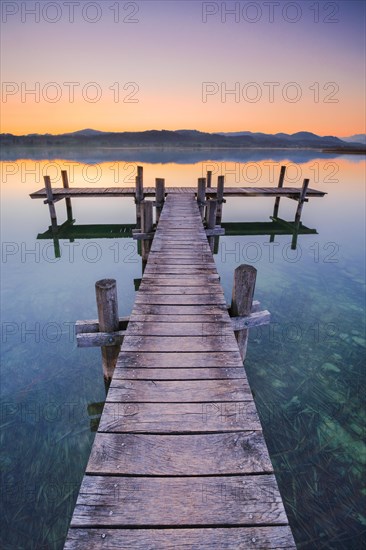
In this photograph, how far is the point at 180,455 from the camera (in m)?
2.14

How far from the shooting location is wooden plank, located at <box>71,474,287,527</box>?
5.74 ft

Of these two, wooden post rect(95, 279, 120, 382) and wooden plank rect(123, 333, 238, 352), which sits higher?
wooden post rect(95, 279, 120, 382)

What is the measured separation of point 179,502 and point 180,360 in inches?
56.4

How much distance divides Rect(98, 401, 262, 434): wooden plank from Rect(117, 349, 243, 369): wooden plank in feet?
1.75

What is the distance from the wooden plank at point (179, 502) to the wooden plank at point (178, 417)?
15.5 inches

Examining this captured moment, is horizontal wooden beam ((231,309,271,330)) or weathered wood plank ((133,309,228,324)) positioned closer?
weathered wood plank ((133,309,228,324))

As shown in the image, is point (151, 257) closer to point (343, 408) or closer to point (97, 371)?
point (97, 371)

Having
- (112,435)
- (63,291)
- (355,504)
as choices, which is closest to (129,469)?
(112,435)

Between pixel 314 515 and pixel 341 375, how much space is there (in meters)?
2.93

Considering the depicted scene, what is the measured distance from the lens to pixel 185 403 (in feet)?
8.55

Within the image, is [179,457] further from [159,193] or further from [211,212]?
[159,193]

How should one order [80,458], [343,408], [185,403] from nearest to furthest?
1. [185,403]
2. [80,458]
3. [343,408]

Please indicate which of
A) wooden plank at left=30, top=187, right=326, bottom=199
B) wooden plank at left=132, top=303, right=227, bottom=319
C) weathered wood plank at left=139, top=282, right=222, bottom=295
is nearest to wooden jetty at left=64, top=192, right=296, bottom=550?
wooden plank at left=132, top=303, right=227, bottom=319

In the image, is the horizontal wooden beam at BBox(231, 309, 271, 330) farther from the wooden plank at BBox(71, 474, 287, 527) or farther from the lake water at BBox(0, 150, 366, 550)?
the wooden plank at BBox(71, 474, 287, 527)
